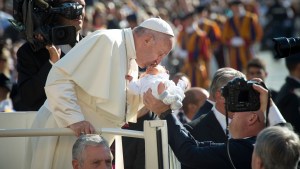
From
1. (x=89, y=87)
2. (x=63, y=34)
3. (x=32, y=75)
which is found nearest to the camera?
(x=89, y=87)

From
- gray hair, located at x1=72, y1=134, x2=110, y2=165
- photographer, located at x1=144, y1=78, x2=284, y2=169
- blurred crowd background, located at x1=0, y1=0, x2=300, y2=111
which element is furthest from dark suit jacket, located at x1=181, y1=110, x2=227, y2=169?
blurred crowd background, located at x1=0, y1=0, x2=300, y2=111

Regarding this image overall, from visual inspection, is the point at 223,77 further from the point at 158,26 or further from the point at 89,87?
the point at 89,87

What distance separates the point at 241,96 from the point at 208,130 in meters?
1.68

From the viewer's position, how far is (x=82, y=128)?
5.89 m

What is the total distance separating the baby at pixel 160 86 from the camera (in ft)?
18.7

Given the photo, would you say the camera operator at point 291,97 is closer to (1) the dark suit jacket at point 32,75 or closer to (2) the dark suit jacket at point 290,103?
(2) the dark suit jacket at point 290,103

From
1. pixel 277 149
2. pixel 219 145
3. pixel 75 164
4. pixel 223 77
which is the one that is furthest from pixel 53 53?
pixel 277 149

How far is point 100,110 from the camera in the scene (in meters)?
6.26

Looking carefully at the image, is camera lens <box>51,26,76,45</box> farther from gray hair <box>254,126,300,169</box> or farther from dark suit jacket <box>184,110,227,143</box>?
gray hair <box>254,126,300,169</box>

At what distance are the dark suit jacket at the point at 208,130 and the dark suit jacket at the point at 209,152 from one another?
134 cm

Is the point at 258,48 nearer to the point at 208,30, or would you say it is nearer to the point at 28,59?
the point at 208,30

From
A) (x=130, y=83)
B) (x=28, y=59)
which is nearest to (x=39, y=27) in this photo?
(x=28, y=59)

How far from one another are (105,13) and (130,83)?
16.3 meters

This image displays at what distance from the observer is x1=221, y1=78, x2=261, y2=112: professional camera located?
18.2 feet
